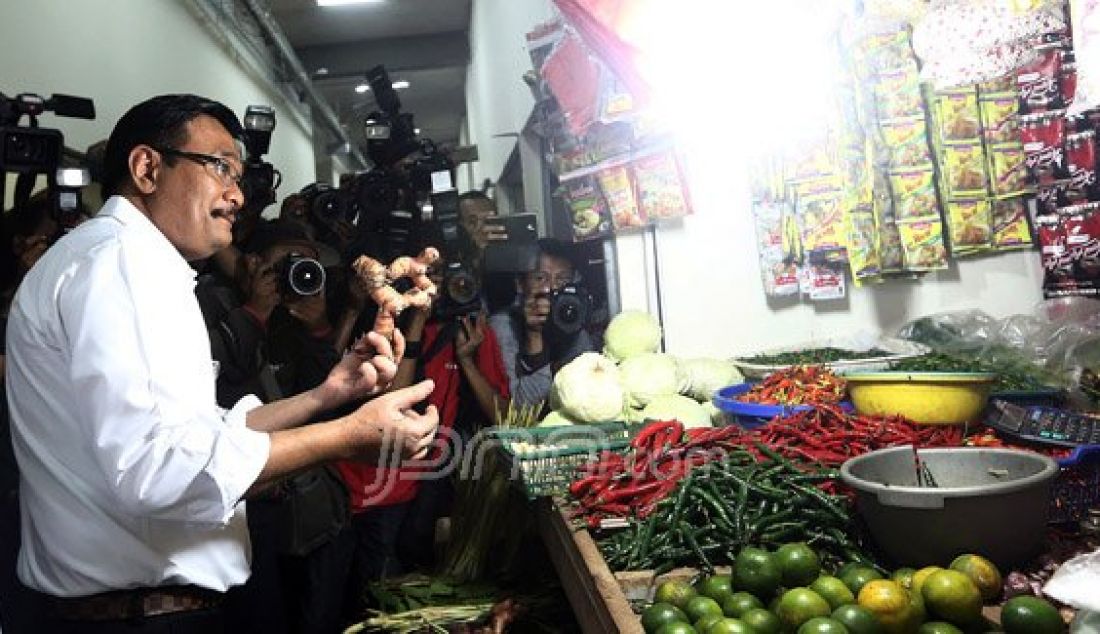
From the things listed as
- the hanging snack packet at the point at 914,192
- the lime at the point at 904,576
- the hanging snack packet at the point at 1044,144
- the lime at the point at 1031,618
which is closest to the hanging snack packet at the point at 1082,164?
the hanging snack packet at the point at 1044,144

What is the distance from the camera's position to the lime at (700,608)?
51.3 inches

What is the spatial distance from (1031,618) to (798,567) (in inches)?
13.3

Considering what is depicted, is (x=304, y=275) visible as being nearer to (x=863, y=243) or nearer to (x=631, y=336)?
(x=631, y=336)

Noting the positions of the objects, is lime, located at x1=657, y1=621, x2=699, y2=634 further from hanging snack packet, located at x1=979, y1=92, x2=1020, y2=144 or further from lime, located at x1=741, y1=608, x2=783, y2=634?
hanging snack packet, located at x1=979, y1=92, x2=1020, y2=144

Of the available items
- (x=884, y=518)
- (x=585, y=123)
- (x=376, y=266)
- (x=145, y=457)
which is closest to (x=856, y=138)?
(x=585, y=123)

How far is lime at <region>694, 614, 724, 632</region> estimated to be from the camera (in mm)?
1241

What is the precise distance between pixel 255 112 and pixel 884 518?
2.60m

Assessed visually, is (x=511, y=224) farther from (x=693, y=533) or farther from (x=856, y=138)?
(x=693, y=533)

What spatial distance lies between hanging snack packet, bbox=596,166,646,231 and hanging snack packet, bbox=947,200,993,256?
3.66 ft

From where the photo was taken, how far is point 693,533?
1636mm

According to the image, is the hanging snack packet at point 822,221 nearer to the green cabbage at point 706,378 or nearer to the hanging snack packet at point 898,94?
the hanging snack packet at point 898,94

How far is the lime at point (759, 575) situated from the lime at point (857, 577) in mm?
104

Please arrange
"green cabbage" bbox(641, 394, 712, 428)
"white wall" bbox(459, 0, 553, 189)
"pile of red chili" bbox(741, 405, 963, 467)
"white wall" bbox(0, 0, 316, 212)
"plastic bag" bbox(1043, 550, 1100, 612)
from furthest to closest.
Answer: "white wall" bbox(459, 0, 553, 189) < "white wall" bbox(0, 0, 316, 212) < "green cabbage" bbox(641, 394, 712, 428) < "pile of red chili" bbox(741, 405, 963, 467) < "plastic bag" bbox(1043, 550, 1100, 612)

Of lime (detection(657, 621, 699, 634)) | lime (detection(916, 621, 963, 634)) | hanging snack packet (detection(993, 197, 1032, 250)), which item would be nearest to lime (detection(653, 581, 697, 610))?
lime (detection(657, 621, 699, 634))
